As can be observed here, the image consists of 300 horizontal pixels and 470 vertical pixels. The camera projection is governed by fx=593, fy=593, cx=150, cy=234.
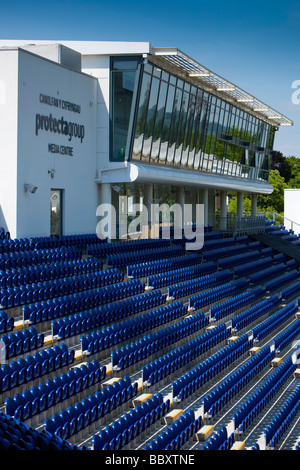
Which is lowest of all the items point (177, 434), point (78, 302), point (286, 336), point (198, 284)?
point (286, 336)

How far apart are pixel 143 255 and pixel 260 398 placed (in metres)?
7.79

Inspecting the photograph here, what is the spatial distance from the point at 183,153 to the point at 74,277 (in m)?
11.0

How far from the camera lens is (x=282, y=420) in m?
9.35

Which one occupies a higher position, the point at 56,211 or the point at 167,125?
the point at 167,125

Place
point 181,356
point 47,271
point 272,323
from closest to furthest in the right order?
1. point 181,356
2. point 47,271
3. point 272,323

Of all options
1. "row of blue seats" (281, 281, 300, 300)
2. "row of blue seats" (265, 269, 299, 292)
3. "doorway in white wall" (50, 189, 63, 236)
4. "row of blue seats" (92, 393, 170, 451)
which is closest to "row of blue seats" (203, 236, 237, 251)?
"row of blue seats" (265, 269, 299, 292)

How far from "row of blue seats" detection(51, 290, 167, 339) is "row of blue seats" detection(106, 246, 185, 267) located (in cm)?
161

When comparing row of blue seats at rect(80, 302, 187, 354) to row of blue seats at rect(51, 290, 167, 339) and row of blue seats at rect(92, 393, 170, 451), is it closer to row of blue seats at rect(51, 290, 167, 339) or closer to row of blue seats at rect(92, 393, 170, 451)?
row of blue seats at rect(51, 290, 167, 339)

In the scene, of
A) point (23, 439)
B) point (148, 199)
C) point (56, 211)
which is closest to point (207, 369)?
point (23, 439)

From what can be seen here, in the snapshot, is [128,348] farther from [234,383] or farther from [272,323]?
[272,323]

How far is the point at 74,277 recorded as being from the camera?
12875mm

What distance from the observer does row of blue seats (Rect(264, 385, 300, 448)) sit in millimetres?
8555

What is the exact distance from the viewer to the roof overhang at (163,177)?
58.1ft

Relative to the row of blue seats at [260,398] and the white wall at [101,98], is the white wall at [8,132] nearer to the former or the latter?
the white wall at [101,98]
